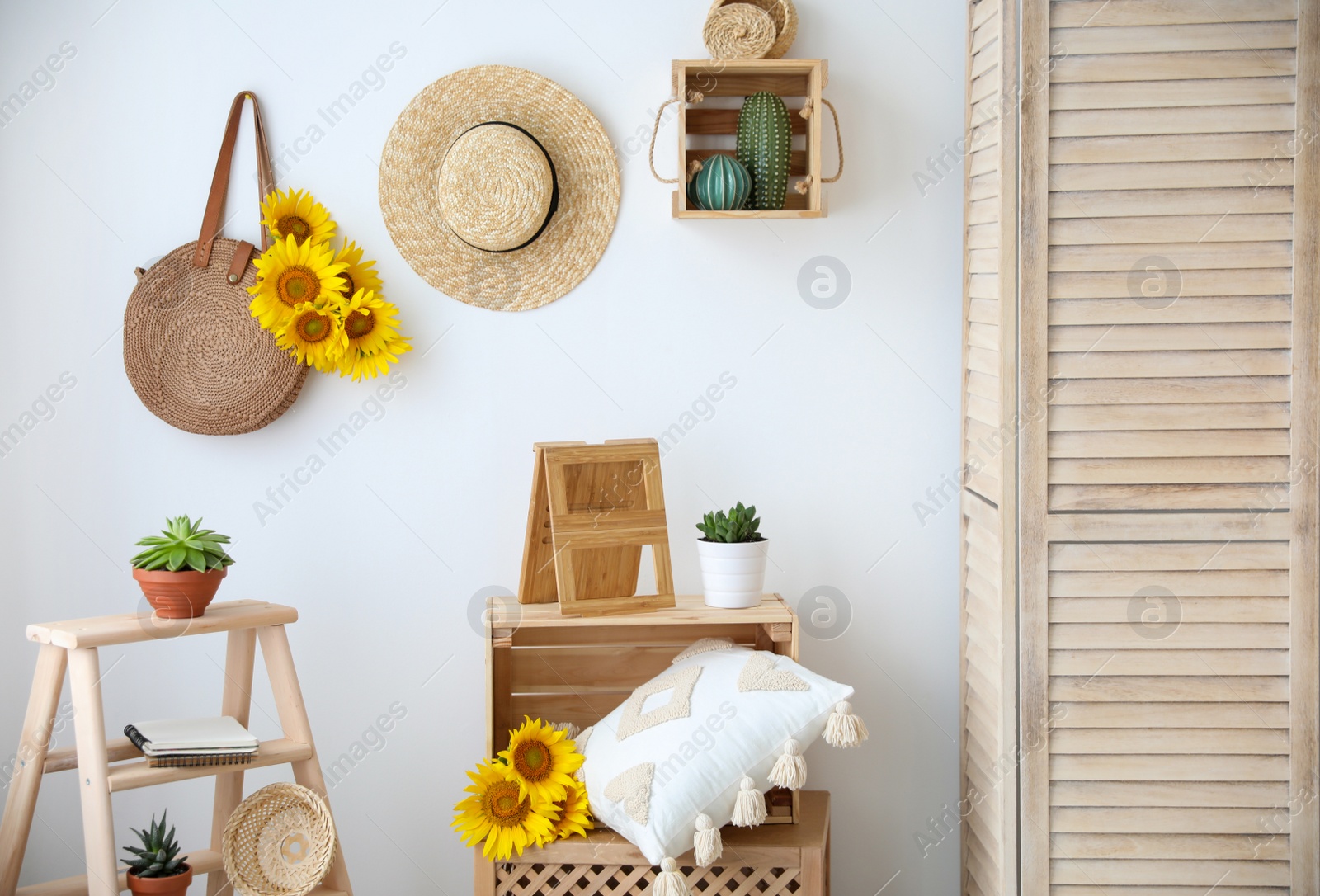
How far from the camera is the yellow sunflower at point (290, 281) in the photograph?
1.98 metres

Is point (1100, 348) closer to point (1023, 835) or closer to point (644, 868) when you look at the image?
point (1023, 835)

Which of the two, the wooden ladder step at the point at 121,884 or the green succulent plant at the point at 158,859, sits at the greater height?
the green succulent plant at the point at 158,859

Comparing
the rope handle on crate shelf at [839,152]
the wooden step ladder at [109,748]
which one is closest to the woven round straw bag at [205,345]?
the wooden step ladder at [109,748]

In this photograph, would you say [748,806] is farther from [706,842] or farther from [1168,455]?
[1168,455]

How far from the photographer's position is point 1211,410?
1695 mm

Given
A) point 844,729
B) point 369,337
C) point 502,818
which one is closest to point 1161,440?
point 844,729

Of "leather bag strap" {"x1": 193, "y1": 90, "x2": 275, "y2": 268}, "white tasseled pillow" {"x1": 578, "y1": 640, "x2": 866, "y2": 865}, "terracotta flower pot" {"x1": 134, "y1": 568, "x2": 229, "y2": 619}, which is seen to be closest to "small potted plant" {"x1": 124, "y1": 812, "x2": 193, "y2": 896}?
"terracotta flower pot" {"x1": 134, "y1": 568, "x2": 229, "y2": 619}

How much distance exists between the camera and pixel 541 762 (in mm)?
1801

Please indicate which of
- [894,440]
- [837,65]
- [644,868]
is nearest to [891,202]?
[837,65]

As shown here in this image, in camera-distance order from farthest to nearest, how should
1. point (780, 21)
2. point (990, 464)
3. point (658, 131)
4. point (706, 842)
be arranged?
point (658, 131) → point (780, 21) → point (990, 464) → point (706, 842)

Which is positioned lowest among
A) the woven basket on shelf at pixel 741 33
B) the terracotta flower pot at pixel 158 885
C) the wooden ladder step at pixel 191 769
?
the terracotta flower pot at pixel 158 885

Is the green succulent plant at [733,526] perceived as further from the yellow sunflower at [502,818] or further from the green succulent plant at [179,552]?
the green succulent plant at [179,552]

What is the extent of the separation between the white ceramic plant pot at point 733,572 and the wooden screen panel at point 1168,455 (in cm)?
49

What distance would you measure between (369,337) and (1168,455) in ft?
5.00
